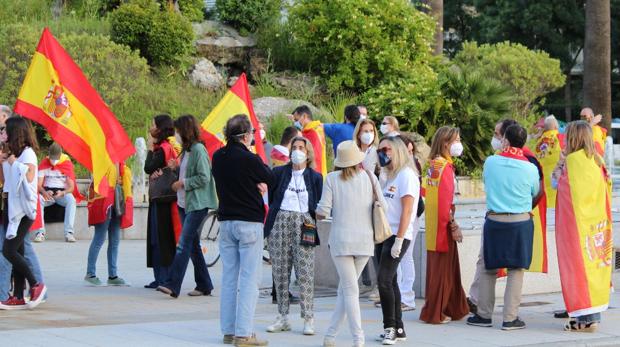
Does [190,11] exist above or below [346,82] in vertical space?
above

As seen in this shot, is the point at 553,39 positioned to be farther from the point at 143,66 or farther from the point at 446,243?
the point at 446,243

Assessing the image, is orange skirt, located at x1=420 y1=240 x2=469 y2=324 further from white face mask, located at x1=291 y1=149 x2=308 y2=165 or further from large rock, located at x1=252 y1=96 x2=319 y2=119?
large rock, located at x1=252 y1=96 x2=319 y2=119

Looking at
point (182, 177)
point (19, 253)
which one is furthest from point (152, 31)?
point (19, 253)

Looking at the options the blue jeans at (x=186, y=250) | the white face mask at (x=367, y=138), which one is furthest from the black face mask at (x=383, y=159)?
the blue jeans at (x=186, y=250)

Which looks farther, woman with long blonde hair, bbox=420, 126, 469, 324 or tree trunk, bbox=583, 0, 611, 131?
tree trunk, bbox=583, 0, 611, 131

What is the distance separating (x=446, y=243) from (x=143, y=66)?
12.3m

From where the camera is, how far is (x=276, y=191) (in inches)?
407

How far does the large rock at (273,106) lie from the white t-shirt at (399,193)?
12224 millimetres

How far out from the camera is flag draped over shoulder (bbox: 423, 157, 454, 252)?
10852 mm

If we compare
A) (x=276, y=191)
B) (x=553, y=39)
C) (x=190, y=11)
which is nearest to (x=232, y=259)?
(x=276, y=191)

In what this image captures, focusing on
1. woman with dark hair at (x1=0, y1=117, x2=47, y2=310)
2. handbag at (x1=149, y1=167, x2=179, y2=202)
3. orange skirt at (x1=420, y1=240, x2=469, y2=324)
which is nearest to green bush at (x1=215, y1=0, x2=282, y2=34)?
handbag at (x1=149, y1=167, x2=179, y2=202)

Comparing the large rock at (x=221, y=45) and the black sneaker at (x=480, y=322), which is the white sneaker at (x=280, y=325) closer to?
the black sneaker at (x=480, y=322)

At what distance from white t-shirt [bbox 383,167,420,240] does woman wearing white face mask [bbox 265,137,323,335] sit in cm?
66

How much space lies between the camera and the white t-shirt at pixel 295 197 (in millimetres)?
10297
